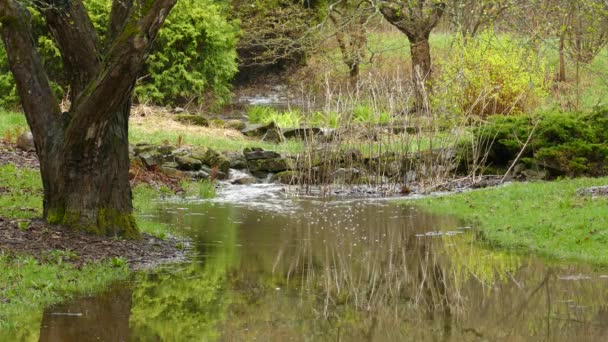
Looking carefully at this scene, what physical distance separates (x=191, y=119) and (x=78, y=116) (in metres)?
14.1

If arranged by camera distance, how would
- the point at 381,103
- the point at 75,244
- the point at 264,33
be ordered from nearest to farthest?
the point at 75,244, the point at 381,103, the point at 264,33

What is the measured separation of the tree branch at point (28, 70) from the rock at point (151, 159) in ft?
25.7

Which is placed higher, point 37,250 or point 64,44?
point 64,44

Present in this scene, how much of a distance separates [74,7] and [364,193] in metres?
8.79

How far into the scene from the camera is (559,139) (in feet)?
59.1

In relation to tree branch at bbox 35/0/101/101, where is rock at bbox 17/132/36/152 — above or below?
below

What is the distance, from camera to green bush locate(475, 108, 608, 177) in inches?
681

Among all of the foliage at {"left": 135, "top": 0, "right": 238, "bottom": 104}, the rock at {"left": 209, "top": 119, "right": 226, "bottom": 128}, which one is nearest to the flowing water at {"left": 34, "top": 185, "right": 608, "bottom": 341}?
the rock at {"left": 209, "top": 119, "right": 226, "bottom": 128}

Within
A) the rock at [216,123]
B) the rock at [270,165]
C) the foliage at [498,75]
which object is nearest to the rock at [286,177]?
the rock at [270,165]

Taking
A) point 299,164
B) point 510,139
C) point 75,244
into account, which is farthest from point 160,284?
point 510,139

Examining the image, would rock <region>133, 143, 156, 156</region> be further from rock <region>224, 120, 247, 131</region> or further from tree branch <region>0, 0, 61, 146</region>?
tree branch <region>0, 0, 61, 146</region>

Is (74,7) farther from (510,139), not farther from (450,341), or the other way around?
(510,139)

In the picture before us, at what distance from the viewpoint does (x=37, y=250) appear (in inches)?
387

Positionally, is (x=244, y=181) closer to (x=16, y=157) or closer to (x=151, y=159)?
(x=151, y=159)
